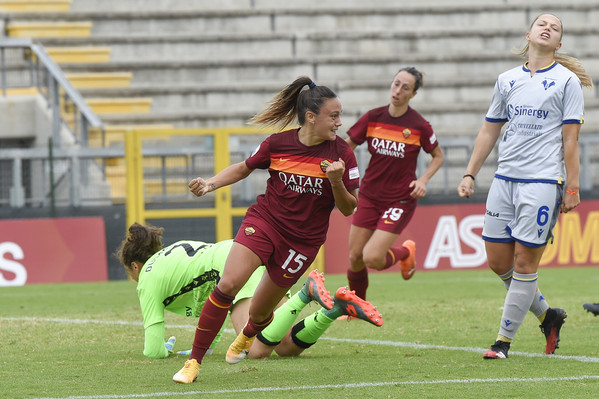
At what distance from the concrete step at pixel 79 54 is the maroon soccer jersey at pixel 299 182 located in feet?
50.1

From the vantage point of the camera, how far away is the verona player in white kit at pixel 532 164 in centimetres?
632

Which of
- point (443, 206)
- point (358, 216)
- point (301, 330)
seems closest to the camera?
point (301, 330)

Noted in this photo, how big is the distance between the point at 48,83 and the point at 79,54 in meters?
2.94

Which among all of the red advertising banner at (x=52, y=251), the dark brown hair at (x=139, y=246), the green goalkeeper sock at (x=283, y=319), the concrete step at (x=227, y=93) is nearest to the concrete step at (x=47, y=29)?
the concrete step at (x=227, y=93)

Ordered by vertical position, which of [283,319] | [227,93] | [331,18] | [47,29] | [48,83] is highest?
[331,18]

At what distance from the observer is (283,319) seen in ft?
21.8

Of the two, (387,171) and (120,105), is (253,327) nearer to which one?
(387,171)

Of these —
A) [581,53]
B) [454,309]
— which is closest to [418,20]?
[581,53]

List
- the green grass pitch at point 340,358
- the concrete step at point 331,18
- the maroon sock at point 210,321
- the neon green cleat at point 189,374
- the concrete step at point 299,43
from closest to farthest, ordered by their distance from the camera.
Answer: the green grass pitch at point 340,358
the neon green cleat at point 189,374
the maroon sock at point 210,321
the concrete step at point 299,43
the concrete step at point 331,18

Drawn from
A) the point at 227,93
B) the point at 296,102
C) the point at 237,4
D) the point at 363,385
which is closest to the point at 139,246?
the point at 296,102

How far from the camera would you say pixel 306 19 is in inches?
872

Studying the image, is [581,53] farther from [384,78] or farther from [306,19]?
[306,19]

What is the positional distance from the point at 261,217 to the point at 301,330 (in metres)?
1.11

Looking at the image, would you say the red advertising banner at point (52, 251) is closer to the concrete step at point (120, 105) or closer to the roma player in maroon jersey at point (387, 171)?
the roma player in maroon jersey at point (387, 171)
